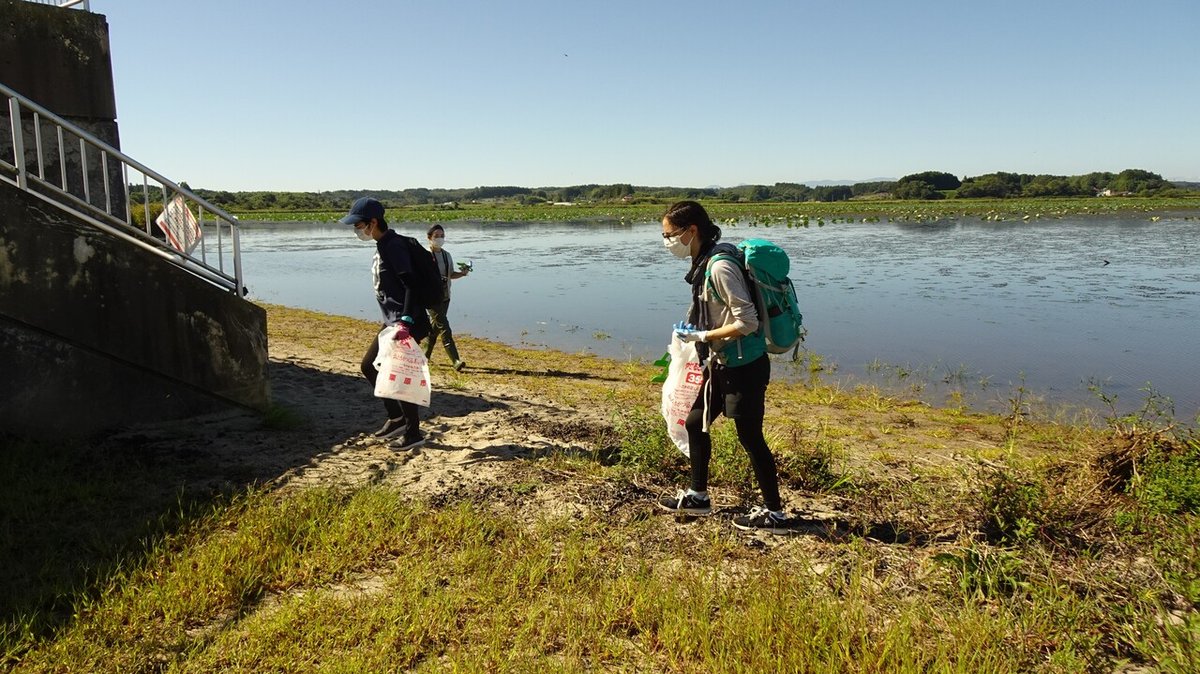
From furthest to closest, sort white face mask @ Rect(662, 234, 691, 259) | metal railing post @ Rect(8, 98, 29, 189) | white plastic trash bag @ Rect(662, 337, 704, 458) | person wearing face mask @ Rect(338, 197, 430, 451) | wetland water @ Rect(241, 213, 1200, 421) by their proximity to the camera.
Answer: wetland water @ Rect(241, 213, 1200, 421) < person wearing face mask @ Rect(338, 197, 430, 451) < metal railing post @ Rect(8, 98, 29, 189) < white plastic trash bag @ Rect(662, 337, 704, 458) < white face mask @ Rect(662, 234, 691, 259)

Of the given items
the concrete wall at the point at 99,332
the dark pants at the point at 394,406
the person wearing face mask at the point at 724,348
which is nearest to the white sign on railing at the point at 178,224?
the concrete wall at the point at 99,332

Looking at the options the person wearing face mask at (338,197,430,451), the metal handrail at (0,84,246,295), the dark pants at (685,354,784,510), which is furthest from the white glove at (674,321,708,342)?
the metal handrail at (0,84,246,295)

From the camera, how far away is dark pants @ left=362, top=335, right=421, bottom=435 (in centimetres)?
550

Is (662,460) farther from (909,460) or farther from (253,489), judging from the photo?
(253,489)

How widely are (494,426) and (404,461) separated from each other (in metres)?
1.13

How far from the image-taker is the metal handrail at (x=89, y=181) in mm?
4871

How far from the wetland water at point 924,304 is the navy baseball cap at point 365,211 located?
17.9 feet

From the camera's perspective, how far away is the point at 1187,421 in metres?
7.86

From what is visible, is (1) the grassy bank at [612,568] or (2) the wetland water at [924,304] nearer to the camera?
(1) the grassy bank at [612,568]

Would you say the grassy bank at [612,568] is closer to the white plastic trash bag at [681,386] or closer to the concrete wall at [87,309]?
the concrete wall at [87,309]

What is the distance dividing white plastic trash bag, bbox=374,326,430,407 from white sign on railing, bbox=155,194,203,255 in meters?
1.88

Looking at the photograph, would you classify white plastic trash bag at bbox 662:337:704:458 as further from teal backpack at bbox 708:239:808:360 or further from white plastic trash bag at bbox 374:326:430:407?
white plastic trash bag at bbox 374:326:430:407

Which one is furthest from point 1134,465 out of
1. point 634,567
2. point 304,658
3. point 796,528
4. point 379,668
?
point 304,658

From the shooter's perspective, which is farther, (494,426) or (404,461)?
(494,426)
